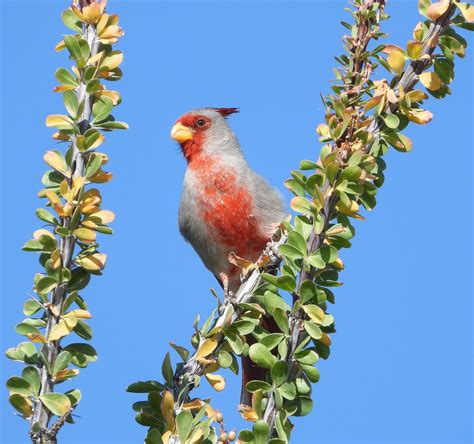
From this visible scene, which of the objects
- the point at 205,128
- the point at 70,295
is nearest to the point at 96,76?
the point at 70,295

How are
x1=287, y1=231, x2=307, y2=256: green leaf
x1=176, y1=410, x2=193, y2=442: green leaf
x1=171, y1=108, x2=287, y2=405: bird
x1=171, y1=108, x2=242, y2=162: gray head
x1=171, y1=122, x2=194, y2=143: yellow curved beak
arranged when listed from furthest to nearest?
x1=171, y1=122, x2=194, y2=143: yellow curved beak < x1=171, y1=108, x2=242, y2=162: gray head < x1=171, y1=108, x2=287, y2=405: bird < x1=287, y1=231, x2=307, y2=256: green leaf < x1=176, y1=410, x2=193, y2=442: green leaf

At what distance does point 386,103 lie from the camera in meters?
2.46

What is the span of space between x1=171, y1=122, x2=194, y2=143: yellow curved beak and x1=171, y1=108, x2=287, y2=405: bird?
0.19m

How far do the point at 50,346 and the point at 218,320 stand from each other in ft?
2.02

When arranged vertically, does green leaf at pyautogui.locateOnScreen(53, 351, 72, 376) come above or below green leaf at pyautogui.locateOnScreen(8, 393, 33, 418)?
above

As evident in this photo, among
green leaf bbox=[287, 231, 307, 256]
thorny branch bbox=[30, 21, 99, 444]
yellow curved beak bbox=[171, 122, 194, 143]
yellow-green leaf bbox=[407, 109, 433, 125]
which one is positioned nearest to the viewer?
thorny branch bbox=[30, 21, 99, 444]

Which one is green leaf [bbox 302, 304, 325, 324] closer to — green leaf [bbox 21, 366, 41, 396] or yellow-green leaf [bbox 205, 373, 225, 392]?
yellow-green leaf [bbox 205, 373, 225, 392]

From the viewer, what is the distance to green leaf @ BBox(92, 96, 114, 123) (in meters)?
2.36

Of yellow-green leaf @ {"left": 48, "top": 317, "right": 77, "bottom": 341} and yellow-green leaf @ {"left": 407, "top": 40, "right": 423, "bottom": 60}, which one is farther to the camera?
yellow-green leaf @ {"left": 407, "top": 40, "right": 423, "bottom": 60}

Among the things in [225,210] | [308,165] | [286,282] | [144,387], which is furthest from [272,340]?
[225,210]

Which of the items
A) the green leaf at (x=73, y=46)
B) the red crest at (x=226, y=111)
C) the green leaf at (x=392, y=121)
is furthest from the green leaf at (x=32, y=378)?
the red crest at (x=226, y=111)

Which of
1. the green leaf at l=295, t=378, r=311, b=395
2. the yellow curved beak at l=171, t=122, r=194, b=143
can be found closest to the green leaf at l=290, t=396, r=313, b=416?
the green leaf at l=295, t=378, r=311, b=395

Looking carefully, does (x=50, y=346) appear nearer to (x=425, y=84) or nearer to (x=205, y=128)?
(x=425, y=84)

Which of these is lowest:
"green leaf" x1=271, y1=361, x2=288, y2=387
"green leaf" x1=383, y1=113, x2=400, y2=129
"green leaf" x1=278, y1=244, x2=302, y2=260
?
"green leaf" x1=271, y1=361, x2=288, y2=387
